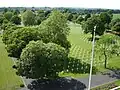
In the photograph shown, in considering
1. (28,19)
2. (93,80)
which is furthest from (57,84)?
(28,19)

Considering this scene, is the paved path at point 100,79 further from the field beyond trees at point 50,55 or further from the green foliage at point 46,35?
the green foliage at point 46,35

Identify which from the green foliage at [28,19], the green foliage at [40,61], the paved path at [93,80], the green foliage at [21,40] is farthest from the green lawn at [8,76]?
the green foliage at [28,19]

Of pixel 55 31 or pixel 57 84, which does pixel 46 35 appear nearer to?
pixel 55 31

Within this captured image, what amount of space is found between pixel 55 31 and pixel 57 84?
12426 mm

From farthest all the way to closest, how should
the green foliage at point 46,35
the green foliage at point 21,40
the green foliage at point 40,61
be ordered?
the green foliage at point 46,35
the green foliage at point 21,40
the green foliage at point 40,61

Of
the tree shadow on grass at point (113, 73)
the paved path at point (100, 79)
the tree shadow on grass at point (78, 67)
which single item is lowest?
the tree shadow on grass at point (113, 73)

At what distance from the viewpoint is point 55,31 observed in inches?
1597

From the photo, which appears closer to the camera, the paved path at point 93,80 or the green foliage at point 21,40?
the paved path at point 93,80

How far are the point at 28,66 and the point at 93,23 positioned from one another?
41.1 meters

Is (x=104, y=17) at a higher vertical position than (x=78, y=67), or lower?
higher

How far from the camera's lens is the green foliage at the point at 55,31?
4012cm

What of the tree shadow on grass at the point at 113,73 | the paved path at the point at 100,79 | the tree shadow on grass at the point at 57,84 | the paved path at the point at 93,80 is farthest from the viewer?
the tree shadow on grass at the point at 113,73

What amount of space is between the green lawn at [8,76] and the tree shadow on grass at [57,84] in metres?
2.46

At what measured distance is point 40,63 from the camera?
3039 cm
